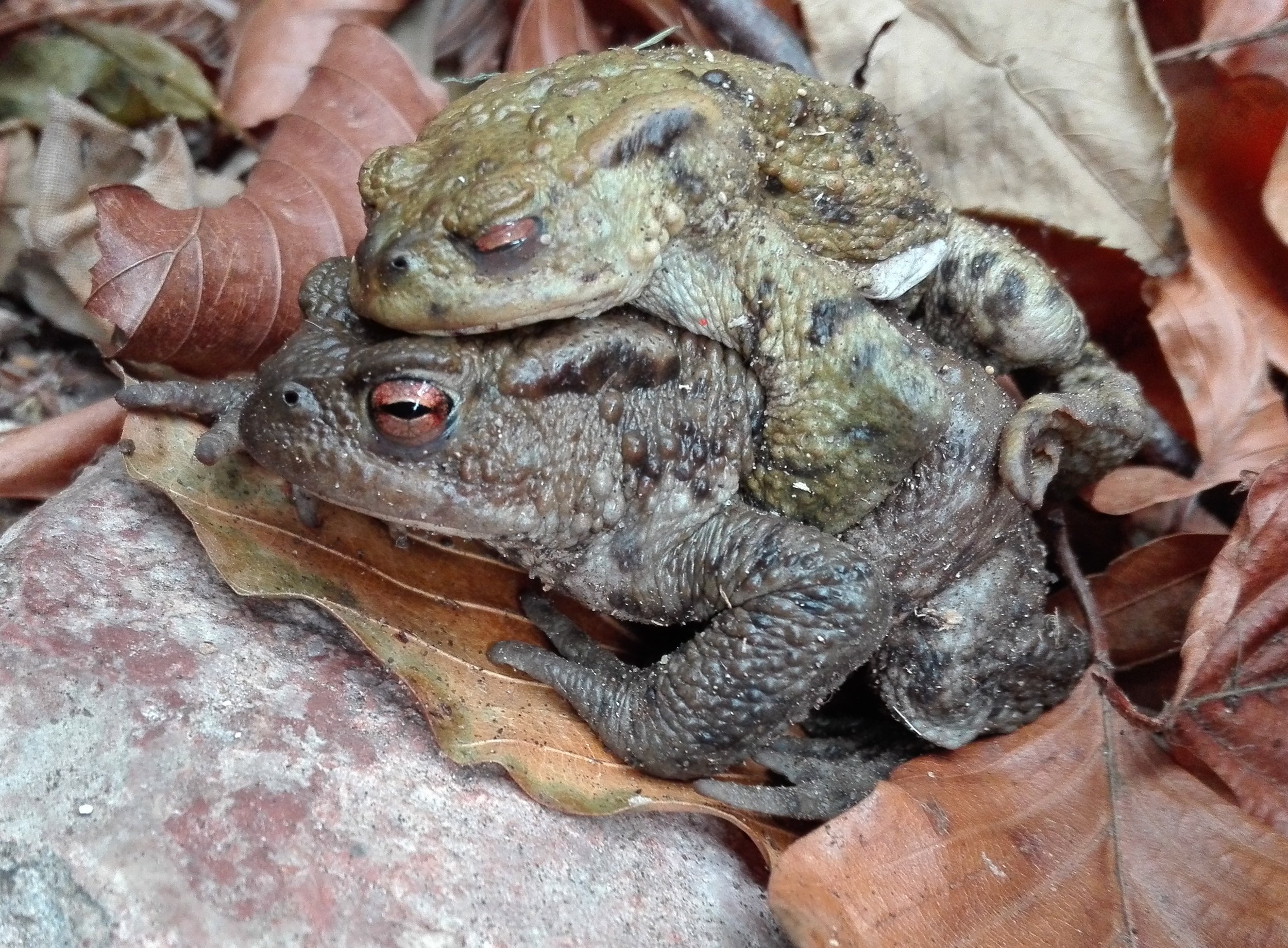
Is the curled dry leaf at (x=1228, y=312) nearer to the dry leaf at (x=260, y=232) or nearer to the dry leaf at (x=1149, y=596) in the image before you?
the dry leaf at (x=1149, y=596)

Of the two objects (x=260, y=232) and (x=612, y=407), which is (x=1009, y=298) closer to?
(x=612, y=407)

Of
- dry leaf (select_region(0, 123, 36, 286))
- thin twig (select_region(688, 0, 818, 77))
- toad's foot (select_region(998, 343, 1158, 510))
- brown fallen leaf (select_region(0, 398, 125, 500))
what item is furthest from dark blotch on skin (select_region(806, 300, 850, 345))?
dry leaf (select_region(0, 123, 36, 286))

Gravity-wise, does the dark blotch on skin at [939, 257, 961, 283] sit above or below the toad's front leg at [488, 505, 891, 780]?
above

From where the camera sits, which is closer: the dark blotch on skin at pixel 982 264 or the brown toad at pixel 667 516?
the brown toad at pixel 667 516

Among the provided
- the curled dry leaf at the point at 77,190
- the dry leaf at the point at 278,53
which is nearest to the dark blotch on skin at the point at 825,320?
the curled dry leaf at the point at 77,190

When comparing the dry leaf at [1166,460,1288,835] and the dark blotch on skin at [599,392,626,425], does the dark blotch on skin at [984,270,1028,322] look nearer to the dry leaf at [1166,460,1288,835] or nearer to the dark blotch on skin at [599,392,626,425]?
the dry leaf at [1166,460,1288,835]

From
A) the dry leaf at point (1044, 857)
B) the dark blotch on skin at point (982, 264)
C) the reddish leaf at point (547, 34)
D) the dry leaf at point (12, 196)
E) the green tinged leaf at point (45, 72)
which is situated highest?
the reddish leaf at point (547, 34)

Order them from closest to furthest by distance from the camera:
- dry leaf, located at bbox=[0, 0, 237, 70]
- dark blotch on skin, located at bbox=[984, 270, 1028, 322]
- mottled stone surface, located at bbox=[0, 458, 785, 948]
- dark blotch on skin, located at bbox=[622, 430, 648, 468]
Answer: mottled stone surface, located at bbox=[0, 458, 785, 948] < dark blotch on skin, located at bbox=[622, 430, 648, 468] < dark blotch on skin, located at bbox=[984, 270, 1028, 322] < dry leaf, located at bbox=[0, 0, 237, 70]

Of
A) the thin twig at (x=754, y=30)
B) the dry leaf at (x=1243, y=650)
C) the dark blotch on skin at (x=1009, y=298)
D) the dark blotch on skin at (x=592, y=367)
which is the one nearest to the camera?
the dark blotch on skin at (x=592, y=367)
